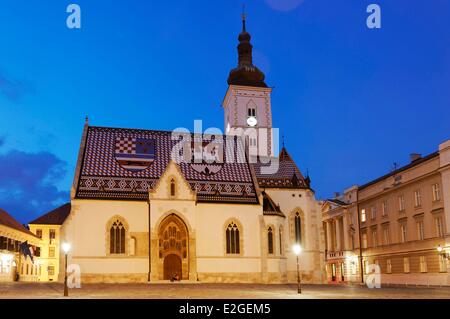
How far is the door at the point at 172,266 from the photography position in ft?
162

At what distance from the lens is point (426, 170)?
51281 mm

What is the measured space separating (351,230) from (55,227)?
4985 cm

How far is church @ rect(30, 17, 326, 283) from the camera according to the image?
48594 millimetres

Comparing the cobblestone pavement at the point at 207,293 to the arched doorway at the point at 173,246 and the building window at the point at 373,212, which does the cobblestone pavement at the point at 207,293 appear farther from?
the building window at the point at 373,212

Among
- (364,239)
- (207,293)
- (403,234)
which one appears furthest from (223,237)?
(364,239)

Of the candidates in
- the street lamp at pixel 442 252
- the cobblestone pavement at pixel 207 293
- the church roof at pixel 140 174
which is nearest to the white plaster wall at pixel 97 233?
the church roof at pixel 140 174

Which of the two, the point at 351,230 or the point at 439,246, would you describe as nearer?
the point at 439,246

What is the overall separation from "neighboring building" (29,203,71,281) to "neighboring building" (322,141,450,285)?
4857cm

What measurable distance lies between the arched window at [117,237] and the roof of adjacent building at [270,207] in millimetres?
13568

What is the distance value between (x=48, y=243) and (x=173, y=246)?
161 feet
